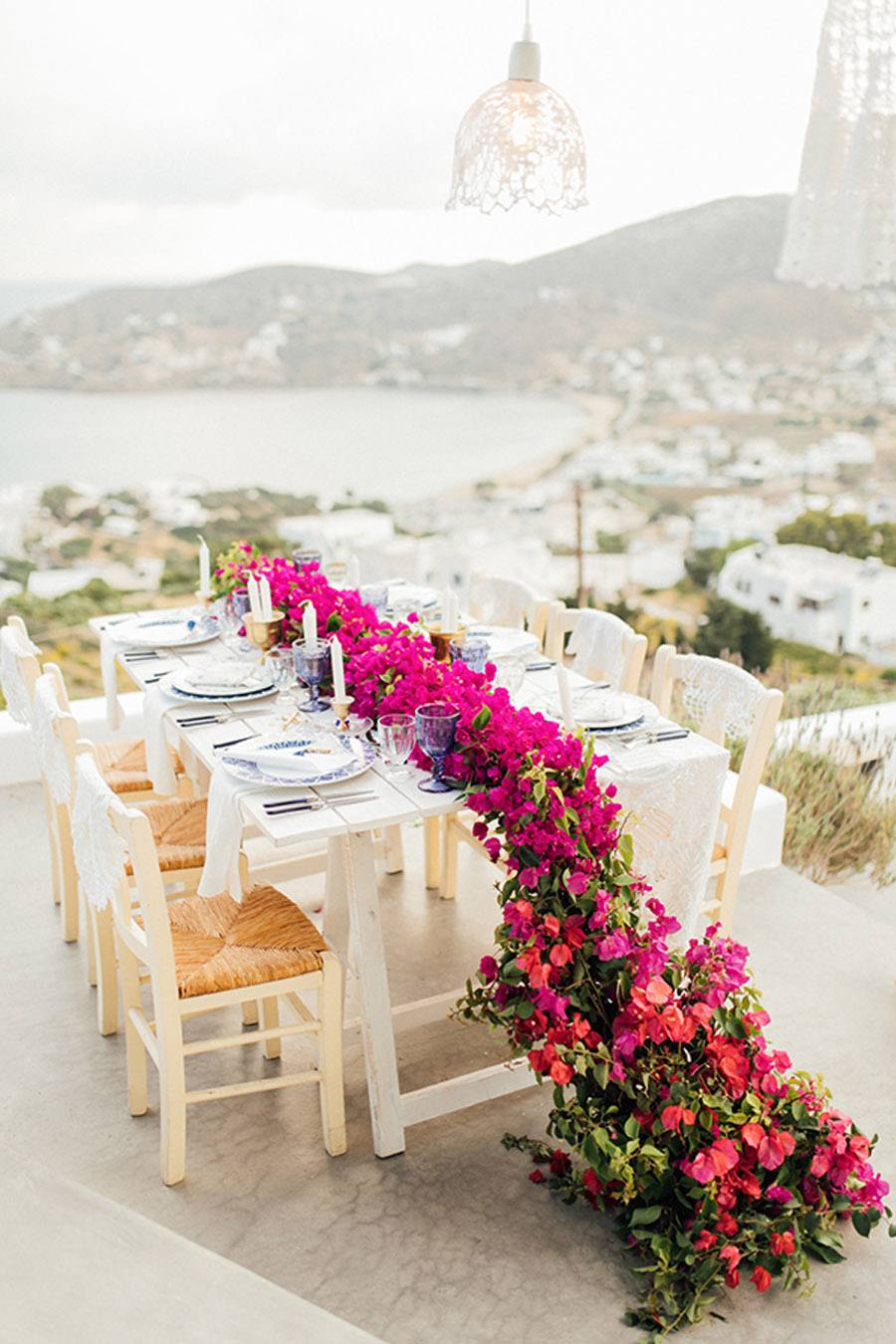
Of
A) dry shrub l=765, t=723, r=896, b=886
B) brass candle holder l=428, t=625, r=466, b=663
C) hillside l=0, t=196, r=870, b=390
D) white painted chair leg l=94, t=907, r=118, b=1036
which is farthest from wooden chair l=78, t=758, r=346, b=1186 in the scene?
hillside l=0, t=196, r=870, b=390

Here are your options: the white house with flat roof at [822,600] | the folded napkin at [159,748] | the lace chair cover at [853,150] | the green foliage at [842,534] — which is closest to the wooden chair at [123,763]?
the folded napkin at [159,748]

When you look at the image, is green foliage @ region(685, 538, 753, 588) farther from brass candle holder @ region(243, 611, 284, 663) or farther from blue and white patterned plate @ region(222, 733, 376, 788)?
blue and white patterned plate @ region(222, 733, 376, 788)

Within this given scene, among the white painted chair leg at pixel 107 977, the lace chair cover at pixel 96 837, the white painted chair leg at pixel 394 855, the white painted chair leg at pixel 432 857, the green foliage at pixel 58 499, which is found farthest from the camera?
the green foliage at pixel 58 499

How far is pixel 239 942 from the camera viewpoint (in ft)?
7.28

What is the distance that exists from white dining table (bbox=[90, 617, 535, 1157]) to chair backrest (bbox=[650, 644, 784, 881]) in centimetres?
76

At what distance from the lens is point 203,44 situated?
5738 millimetres

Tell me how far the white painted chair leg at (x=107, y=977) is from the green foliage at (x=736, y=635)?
5408mm

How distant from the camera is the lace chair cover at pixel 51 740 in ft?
7.95

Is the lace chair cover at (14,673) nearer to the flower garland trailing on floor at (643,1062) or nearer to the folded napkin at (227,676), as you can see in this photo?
the folded napkin at (227,676)

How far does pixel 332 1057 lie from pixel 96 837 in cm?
58

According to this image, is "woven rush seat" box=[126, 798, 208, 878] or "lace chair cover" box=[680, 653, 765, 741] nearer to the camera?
"woven rush seat" box=[126, 798, 208, 878]

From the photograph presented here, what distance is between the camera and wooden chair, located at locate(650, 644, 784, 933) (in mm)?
2668

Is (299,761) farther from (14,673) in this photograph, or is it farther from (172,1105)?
(14,673)

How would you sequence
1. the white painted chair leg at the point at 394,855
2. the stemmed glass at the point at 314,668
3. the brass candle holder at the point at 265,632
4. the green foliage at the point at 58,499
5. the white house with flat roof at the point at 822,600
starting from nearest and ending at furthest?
the stemmed glass at the point at 314,668 → the brass candle holder at the point at 265,632 → the white painted chair leg at the point at 394,855 → the green foliage at the point at 58,499 → the white house with flat roof at the point at 822,600
